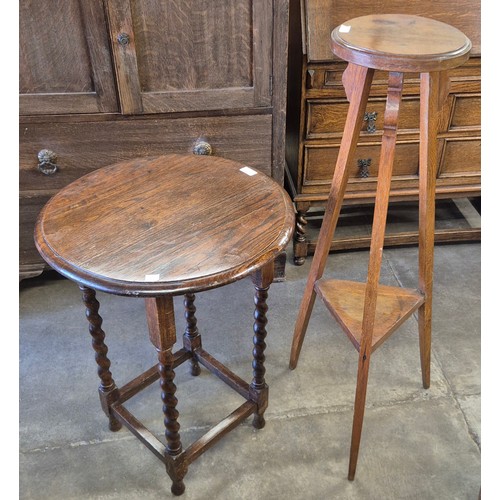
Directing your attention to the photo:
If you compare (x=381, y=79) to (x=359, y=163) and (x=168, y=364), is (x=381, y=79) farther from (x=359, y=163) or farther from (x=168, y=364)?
(x=168, y=364)

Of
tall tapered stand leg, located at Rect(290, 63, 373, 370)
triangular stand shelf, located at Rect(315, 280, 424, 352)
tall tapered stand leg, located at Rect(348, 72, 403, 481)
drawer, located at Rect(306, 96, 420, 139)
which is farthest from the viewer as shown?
drawer, located at Rect(306, 96, 420, 139)

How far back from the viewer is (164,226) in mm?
1343

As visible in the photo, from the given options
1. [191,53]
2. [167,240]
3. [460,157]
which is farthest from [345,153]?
[460,157]

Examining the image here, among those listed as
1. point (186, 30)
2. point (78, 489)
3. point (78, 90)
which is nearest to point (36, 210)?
point (78, 90)

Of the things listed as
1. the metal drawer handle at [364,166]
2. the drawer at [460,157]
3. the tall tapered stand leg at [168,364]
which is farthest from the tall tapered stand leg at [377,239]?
the drawer at [460,157]

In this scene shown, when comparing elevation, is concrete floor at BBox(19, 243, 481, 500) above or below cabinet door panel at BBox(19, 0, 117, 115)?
below

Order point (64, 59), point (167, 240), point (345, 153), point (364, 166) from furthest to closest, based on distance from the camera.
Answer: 1. point (364, 166)
2. point (64, 59)
3. point (345, 153)
4. point (167, 240)

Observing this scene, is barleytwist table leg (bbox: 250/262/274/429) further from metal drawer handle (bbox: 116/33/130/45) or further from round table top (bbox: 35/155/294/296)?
metal drawer handle (bbox: 116/33/130/45)

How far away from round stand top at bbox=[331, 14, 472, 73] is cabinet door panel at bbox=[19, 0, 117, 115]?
85 centimetres

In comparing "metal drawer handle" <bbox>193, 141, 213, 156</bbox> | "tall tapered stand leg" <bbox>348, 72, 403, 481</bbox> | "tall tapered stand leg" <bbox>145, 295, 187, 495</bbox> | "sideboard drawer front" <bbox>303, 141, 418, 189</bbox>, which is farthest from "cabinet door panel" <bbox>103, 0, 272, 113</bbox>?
"tall tapered stand leg" <bbox>145, 295, 187, 495</bbox>

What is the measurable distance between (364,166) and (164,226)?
126cm

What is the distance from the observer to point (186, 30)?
6.08ft

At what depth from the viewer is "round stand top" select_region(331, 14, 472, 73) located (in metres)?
1.30

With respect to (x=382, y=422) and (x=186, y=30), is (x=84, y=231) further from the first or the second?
(x=382, y=422)
